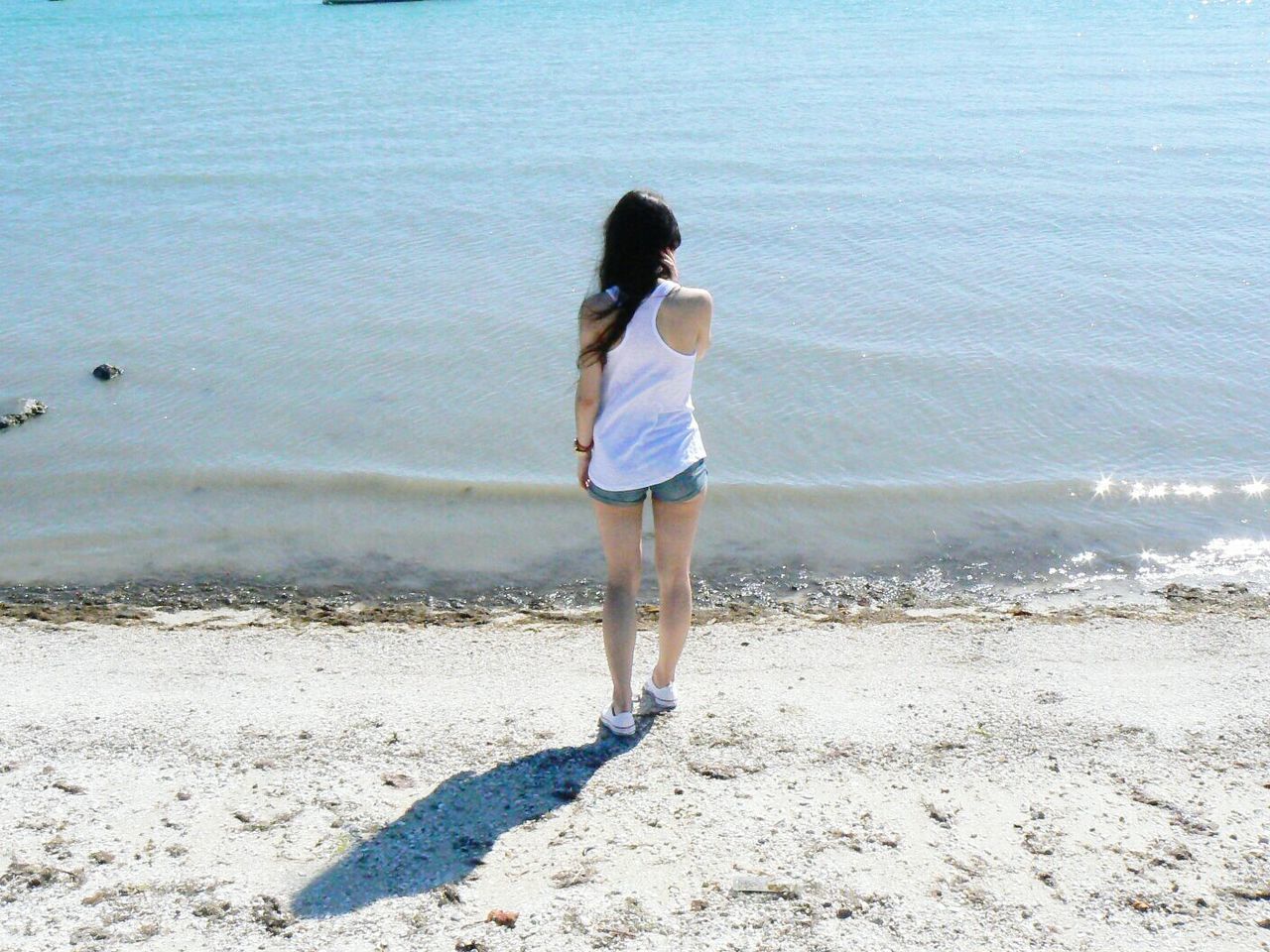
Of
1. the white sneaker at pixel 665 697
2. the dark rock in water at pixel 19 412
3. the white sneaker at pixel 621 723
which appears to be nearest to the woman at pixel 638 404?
the white sneaker at pixel 621 723

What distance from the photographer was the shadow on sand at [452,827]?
383cm

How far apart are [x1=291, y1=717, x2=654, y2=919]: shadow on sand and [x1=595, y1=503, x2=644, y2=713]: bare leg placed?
0.29 metres

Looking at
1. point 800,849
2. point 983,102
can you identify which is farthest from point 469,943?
point 983,102

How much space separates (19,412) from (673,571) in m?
7.17

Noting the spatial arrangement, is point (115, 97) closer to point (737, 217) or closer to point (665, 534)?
point (737, 217)

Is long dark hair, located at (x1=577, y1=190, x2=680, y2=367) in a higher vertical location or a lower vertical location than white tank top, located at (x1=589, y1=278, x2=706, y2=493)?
higher

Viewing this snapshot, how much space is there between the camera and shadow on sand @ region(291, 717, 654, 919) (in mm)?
3834

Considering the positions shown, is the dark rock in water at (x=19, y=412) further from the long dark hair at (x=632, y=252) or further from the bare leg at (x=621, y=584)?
the long dark hair at (x=632, y=252)

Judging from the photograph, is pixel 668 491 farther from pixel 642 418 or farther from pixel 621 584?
pixel 621 584

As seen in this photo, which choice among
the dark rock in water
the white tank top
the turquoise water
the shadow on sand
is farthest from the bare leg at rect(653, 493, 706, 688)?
the dark rock in water

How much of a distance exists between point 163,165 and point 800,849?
17.0 metres

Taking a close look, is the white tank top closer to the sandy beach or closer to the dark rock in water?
the sandy beach

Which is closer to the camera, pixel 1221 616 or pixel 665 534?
pixel 665 534

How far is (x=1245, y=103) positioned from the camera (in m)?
20.3
